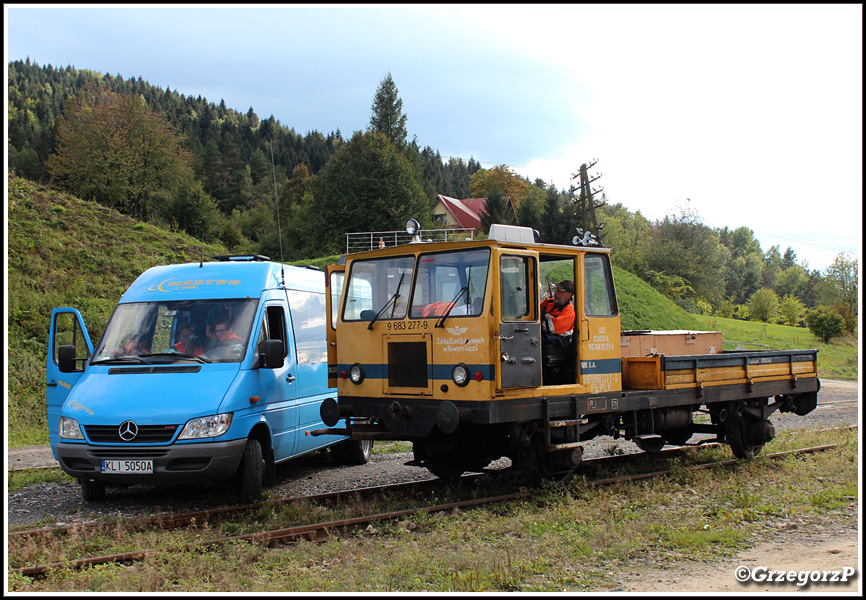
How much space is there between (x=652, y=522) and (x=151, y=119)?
42388 millimetres

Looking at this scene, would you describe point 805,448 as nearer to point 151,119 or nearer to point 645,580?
point 645,580

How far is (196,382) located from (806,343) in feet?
146

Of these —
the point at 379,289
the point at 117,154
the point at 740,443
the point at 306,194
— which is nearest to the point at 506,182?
the point at 306,194

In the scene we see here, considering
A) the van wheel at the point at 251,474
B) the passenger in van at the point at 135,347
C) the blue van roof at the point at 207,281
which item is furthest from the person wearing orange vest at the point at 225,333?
the van wheel at the point at 251,474

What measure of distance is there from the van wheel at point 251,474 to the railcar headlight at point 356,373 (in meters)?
1.32

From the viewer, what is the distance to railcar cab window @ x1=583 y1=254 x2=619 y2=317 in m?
8.42

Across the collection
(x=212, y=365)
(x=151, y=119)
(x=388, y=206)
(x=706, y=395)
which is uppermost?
(x=151, y=119)

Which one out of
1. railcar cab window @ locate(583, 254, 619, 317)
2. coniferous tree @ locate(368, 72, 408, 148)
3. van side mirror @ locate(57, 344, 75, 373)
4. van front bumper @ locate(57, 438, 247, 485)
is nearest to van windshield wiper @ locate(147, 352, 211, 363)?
van side mirror @ locate(57, 344, 75, 373)

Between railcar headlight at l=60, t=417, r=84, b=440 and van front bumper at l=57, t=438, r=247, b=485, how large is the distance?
0.31 feet

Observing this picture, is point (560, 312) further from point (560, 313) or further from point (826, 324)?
point (826, 324)

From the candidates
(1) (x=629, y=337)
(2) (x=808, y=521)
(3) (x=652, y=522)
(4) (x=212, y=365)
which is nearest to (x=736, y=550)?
(3) (x=652, y=522)

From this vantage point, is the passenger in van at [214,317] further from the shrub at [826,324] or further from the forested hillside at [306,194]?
the shrub at [826,324]

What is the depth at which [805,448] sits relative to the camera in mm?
11164

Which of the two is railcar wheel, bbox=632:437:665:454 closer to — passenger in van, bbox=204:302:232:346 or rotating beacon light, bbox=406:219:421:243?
rotating beacon light, bbox=406:219:421:243
